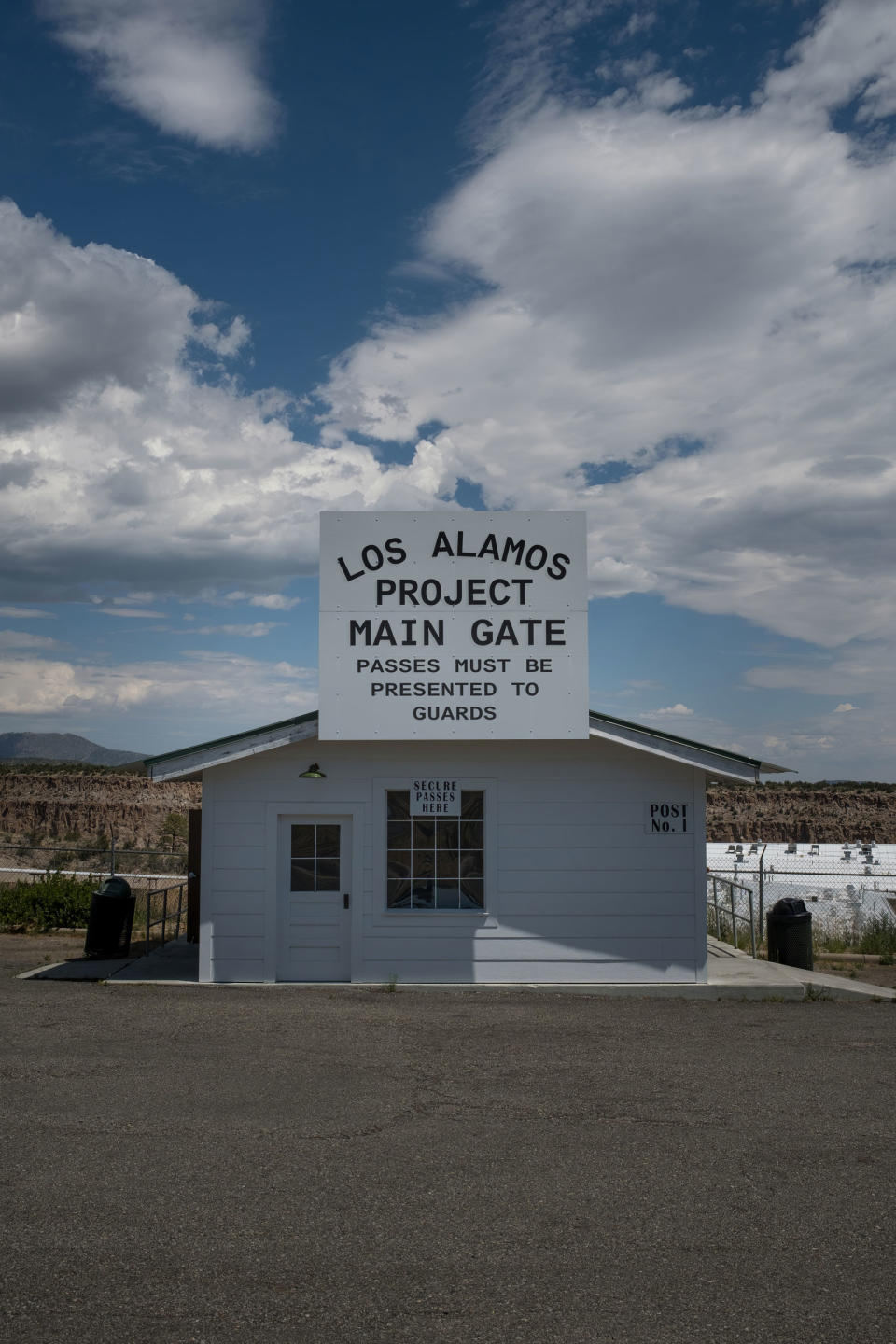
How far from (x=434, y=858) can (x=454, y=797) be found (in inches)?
29.9

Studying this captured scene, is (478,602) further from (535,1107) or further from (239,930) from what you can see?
(535,1107)

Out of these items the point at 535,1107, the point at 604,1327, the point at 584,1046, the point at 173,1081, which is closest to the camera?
the point at 604,1327

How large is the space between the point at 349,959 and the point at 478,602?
Answer: 4460mm

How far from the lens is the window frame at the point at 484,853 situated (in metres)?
13.2

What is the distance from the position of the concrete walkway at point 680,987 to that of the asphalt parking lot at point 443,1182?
2159 mm

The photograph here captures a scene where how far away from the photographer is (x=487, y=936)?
522 inches


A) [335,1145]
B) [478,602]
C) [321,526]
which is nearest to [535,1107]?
[335,1145]

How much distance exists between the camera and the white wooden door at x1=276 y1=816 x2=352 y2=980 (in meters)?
13.4

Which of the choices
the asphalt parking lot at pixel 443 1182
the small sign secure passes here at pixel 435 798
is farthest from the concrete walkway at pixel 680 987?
the asphalt parking lot at pixel 443 1182

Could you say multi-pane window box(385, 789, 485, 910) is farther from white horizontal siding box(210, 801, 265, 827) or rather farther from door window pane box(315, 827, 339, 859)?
A: white horizontal siding box(210, 801, 265, 827)

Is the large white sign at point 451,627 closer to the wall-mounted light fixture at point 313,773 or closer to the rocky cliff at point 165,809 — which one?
the wall-mounted light fixture at point 313,773

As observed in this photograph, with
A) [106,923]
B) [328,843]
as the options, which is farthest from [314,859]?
[106,923]

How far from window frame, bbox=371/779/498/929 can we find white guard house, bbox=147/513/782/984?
0.02m

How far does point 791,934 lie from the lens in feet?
50.6
